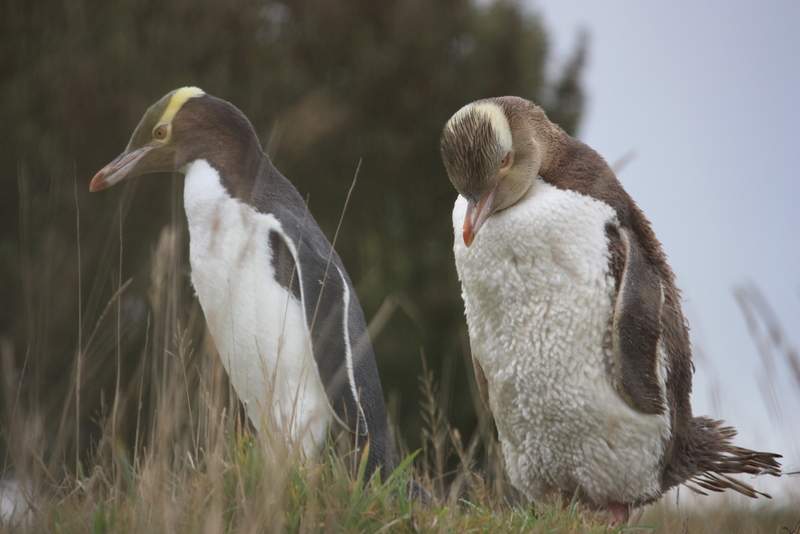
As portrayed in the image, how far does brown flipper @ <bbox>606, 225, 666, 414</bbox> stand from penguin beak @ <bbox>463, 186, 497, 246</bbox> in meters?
0.49

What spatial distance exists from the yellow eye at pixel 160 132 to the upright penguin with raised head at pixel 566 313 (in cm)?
127

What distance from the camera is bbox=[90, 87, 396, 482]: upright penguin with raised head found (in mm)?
4238

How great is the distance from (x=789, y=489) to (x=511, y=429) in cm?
163

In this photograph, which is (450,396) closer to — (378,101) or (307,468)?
(378,101)

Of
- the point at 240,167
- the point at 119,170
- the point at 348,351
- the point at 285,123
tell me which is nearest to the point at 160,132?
the point at 119,170

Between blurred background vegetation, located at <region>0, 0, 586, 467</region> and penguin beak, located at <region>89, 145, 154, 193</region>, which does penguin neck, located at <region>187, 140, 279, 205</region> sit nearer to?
penguin beak, located at <region>89, 145, 154, 193</region>

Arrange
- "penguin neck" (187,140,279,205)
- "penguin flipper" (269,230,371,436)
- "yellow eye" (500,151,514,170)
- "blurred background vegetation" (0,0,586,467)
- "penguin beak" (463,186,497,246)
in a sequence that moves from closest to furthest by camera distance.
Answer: "penguin beak" (463,186,497,246)
"yellow eye" (500,151,514,170)
"penguin flipper" (269,230,371,436)
"penguin neck" (187,140,279,205)
"blurred background vegetation" (0,0,586,467)

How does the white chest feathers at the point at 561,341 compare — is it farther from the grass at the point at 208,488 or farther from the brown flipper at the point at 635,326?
the grass at the point at 208,488

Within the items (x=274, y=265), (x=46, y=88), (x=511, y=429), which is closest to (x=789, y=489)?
(x=511, y=429)

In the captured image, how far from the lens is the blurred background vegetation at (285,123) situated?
10312 mm

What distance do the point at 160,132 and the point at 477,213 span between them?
4.88 ft

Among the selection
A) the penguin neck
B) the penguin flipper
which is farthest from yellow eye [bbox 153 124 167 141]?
the penguin flipper

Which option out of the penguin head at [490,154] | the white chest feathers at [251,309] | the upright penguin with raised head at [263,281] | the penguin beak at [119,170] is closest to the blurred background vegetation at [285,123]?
the penguin beak at [119,170]

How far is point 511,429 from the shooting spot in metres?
4.21
